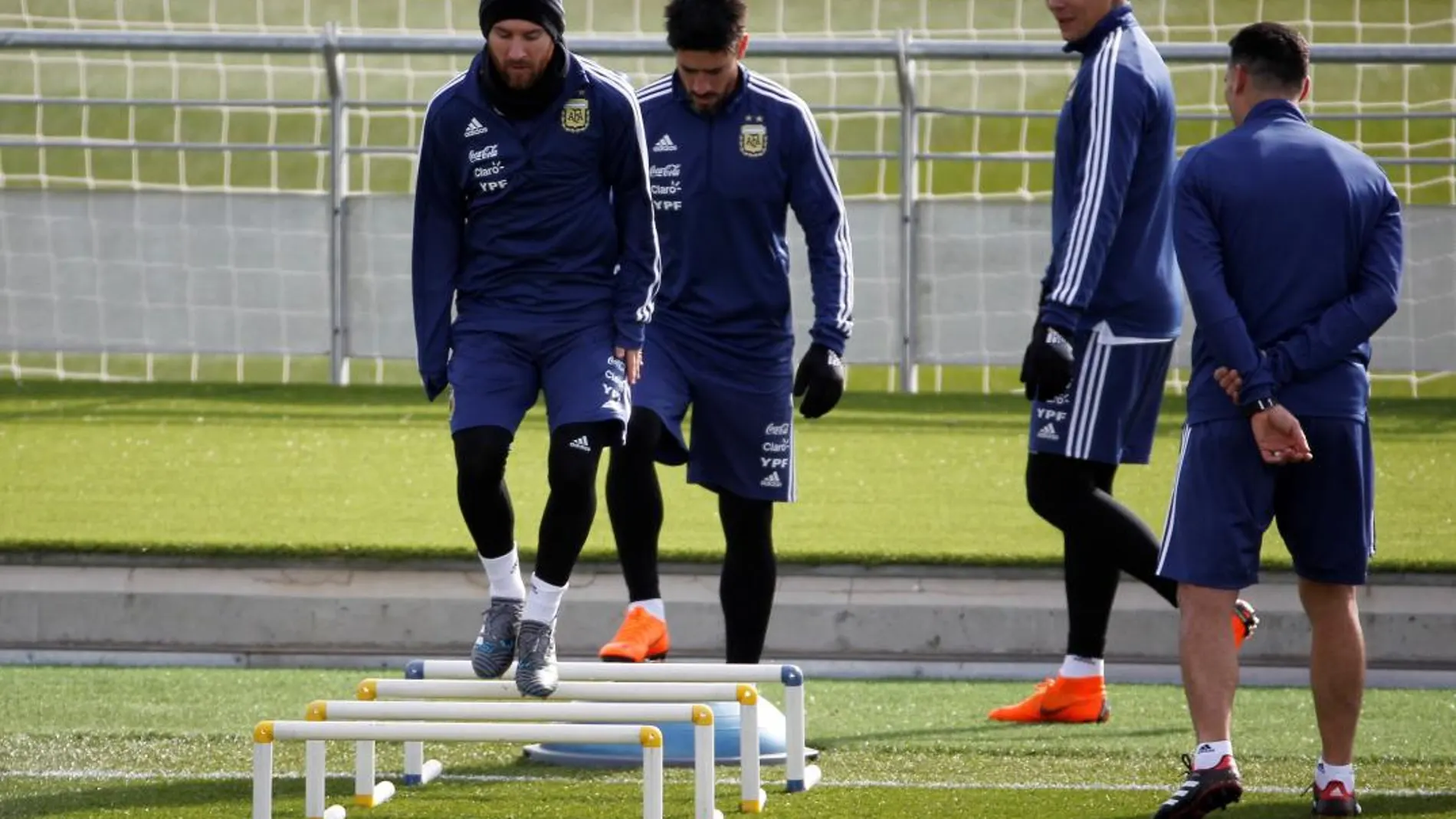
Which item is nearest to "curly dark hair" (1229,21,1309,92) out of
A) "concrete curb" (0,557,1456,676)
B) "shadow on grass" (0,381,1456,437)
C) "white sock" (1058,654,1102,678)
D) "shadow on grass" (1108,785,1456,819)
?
"shadow on grass" (1108,785,1456,819)

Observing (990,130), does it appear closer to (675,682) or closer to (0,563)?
(0,563)

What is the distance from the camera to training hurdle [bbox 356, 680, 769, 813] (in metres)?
6.04

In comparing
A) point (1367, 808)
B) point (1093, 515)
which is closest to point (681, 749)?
point (1093, 515)

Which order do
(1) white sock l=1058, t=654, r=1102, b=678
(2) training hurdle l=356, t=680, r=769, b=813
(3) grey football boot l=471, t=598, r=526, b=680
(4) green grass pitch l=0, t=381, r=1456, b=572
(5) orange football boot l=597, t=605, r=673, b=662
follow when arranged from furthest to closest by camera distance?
(4) green grass pitch l=0, t=381, r=1456, b=572 < (1) white sock l=1058, t=654, r=1102, b=678 < (5) orange football boot l=597, t=605, r=673, b=662 < (3) grey football boot l=471, t=598, r=526, b=680 < (2) training hurdle l=356, t=680, r=769, b=813

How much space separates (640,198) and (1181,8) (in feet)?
78.6

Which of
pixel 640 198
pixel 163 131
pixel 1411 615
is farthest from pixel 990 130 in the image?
pixel 640 198

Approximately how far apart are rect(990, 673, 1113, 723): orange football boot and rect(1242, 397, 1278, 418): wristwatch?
1.97 metres

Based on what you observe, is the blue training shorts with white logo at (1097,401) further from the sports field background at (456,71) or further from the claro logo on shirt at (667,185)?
the sports field background at (456,71)

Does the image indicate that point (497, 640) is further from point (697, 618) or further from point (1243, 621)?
point (697, 618)

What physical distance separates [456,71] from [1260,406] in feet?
59.5

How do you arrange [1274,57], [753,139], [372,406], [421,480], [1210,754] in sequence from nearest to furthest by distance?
[1210,754] → [1274,57] → [753,139] → [421,480] → [372,406]

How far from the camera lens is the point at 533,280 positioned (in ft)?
20.8

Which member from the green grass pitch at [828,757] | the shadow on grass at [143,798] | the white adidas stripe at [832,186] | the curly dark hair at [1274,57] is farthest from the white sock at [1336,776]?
the shadow on grass at [143,798]

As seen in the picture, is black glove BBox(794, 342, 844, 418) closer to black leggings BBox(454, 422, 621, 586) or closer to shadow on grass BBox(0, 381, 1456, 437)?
black leggings BBox(454, 422, 621, 586)
